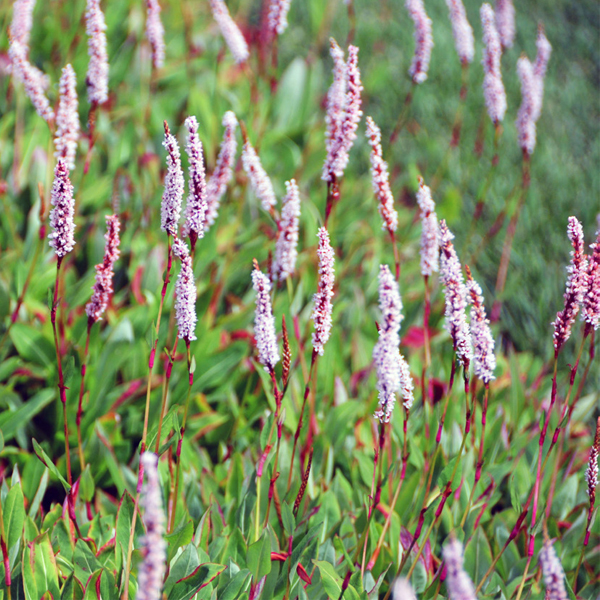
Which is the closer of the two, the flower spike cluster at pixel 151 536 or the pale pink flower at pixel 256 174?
the flower spike cluster at pixel 151 536

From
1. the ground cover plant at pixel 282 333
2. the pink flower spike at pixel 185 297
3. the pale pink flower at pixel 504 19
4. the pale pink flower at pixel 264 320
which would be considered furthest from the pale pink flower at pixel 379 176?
the pale pink flower at pixel 504 19

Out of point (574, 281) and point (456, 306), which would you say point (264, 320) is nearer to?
point (456, 306)

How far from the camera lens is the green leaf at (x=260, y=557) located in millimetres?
1513

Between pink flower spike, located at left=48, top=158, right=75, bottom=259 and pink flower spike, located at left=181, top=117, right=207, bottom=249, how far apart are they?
9.3 inches

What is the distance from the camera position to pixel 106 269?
151cm

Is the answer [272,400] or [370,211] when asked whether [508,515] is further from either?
[370,211]

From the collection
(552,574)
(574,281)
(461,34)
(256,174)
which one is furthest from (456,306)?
(461,34)

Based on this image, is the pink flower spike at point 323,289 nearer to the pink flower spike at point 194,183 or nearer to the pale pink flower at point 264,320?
the pale pink flower at point 264,320

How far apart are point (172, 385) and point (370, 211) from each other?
5.68 feet

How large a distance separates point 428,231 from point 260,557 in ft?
3.03

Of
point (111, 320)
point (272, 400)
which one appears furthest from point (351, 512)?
point (111, 320)

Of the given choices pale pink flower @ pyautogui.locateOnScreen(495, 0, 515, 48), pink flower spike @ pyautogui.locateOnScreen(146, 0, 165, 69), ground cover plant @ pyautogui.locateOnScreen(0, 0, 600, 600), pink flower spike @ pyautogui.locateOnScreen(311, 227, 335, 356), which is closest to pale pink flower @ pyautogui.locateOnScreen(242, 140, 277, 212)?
ground cover plant @ pyautogui.locateOnScreen(0, 0, 600, 600)

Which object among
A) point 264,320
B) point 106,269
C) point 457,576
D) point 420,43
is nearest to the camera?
point 457,576

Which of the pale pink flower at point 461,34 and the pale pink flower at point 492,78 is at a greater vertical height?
the pale pink flower at point 461,34
